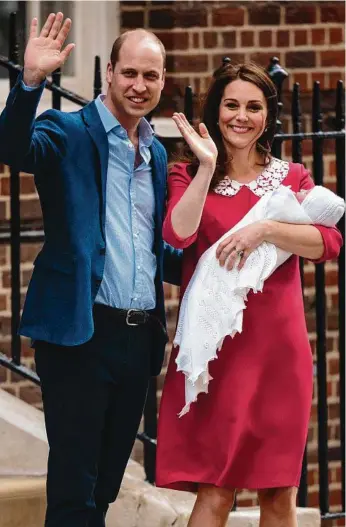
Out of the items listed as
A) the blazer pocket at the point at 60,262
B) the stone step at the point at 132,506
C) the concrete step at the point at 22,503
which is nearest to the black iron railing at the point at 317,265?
the stone step at the point at 132,506

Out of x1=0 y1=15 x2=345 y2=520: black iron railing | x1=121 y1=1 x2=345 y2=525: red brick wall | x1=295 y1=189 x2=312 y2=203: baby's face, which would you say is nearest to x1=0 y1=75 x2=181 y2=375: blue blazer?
A: x1=295 y1=189 x2=312 y2=203: baby's face

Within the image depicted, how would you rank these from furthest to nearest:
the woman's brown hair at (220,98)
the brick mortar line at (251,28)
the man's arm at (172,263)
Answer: the brick mortar line at (251,28), the man's arm at (172,263), the woman's brown hair at (220,98)

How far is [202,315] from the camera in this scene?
14.1 ft

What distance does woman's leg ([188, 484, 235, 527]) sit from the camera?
170 inches

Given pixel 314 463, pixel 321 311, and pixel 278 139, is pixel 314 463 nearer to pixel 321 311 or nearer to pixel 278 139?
pixel 321 311

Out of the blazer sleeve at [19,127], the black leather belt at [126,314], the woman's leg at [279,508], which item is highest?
the blazer sleeve at [19,127]

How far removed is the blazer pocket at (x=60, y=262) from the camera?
13.6ft

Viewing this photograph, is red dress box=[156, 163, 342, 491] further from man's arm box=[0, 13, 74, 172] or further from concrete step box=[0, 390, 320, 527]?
concrete step box=[0, 390, 320, 527]

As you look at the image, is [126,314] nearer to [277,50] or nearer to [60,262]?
[60,262]

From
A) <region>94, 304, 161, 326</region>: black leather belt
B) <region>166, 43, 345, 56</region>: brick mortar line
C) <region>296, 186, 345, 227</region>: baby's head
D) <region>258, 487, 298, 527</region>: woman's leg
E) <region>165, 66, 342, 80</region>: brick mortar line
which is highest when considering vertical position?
<region>166, 43, 345, 56</region>: brick mortar line

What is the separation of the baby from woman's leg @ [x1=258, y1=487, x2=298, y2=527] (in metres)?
0.41

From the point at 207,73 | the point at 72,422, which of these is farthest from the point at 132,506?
the point at 207,73

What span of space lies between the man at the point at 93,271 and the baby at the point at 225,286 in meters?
0.14

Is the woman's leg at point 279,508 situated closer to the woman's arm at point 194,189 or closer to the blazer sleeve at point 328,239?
the blazer sleeve at point 328,239
